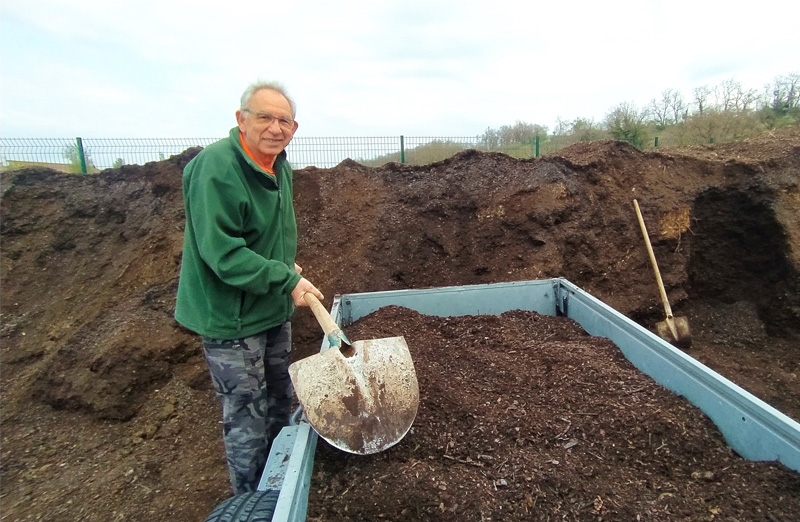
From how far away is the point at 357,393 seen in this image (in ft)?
6.17

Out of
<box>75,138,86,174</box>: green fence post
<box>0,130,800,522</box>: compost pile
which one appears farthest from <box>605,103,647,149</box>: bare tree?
<box>75,138,86,174</box>: green fence post

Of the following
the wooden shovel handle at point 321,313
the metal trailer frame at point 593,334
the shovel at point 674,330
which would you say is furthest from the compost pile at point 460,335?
the wooden shovel handle at point 321,313

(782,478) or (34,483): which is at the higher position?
(782,478)

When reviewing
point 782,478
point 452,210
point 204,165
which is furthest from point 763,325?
point 204,165

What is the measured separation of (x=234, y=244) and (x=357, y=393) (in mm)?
804

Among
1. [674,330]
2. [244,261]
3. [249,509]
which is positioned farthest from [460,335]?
[674,330]

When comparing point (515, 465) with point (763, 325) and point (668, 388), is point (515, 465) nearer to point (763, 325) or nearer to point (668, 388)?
point (668, 388)

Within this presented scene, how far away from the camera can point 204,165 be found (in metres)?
1.90

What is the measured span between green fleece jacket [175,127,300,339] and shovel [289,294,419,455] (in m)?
0.31

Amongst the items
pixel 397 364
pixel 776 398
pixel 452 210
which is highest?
pixel 452 210

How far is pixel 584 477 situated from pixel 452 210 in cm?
388

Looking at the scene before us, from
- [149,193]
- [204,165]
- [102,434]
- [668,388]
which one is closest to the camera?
[204,165]

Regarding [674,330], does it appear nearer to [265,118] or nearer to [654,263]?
[654,263]

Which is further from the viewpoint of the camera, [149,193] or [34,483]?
[149,193]
